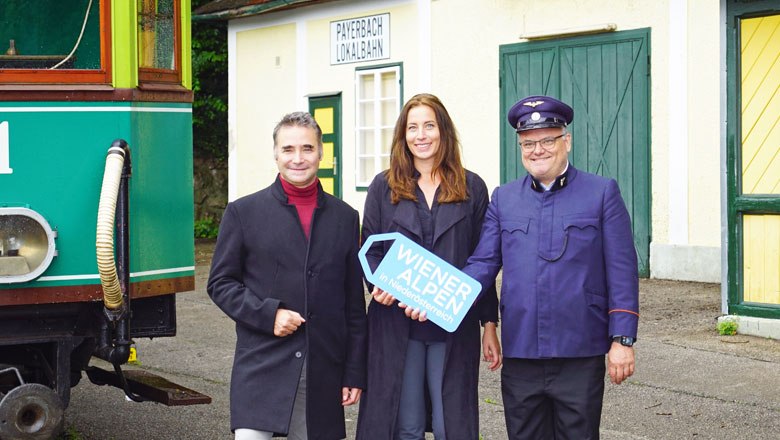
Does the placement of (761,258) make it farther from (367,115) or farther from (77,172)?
(367,115)

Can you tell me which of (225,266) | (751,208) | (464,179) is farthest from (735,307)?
(225,266)

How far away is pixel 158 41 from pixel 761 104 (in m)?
4.97

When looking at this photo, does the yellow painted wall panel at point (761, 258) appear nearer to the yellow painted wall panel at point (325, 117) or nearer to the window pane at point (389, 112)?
the window pane at point (389, 112)

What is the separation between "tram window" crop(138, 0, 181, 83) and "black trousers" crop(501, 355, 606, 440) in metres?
2.24

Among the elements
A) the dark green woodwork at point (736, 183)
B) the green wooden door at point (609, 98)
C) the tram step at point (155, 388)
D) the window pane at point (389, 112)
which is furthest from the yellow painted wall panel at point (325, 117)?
the tram step at point (155, 388)

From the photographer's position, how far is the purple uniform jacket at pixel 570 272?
14.2 feet

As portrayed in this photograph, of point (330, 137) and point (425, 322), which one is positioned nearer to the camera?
point (425, 322)

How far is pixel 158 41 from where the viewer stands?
575 centimetres

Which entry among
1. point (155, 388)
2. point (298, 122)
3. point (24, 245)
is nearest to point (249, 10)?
point (155, 388)

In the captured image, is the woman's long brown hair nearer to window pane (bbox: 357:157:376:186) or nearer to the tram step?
the tram step

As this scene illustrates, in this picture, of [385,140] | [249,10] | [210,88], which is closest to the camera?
[385,140]

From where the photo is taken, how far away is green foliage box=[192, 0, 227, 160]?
20850 millimetres

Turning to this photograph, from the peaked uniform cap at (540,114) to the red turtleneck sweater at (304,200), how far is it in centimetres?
78

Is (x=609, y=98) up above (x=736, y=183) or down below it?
above
